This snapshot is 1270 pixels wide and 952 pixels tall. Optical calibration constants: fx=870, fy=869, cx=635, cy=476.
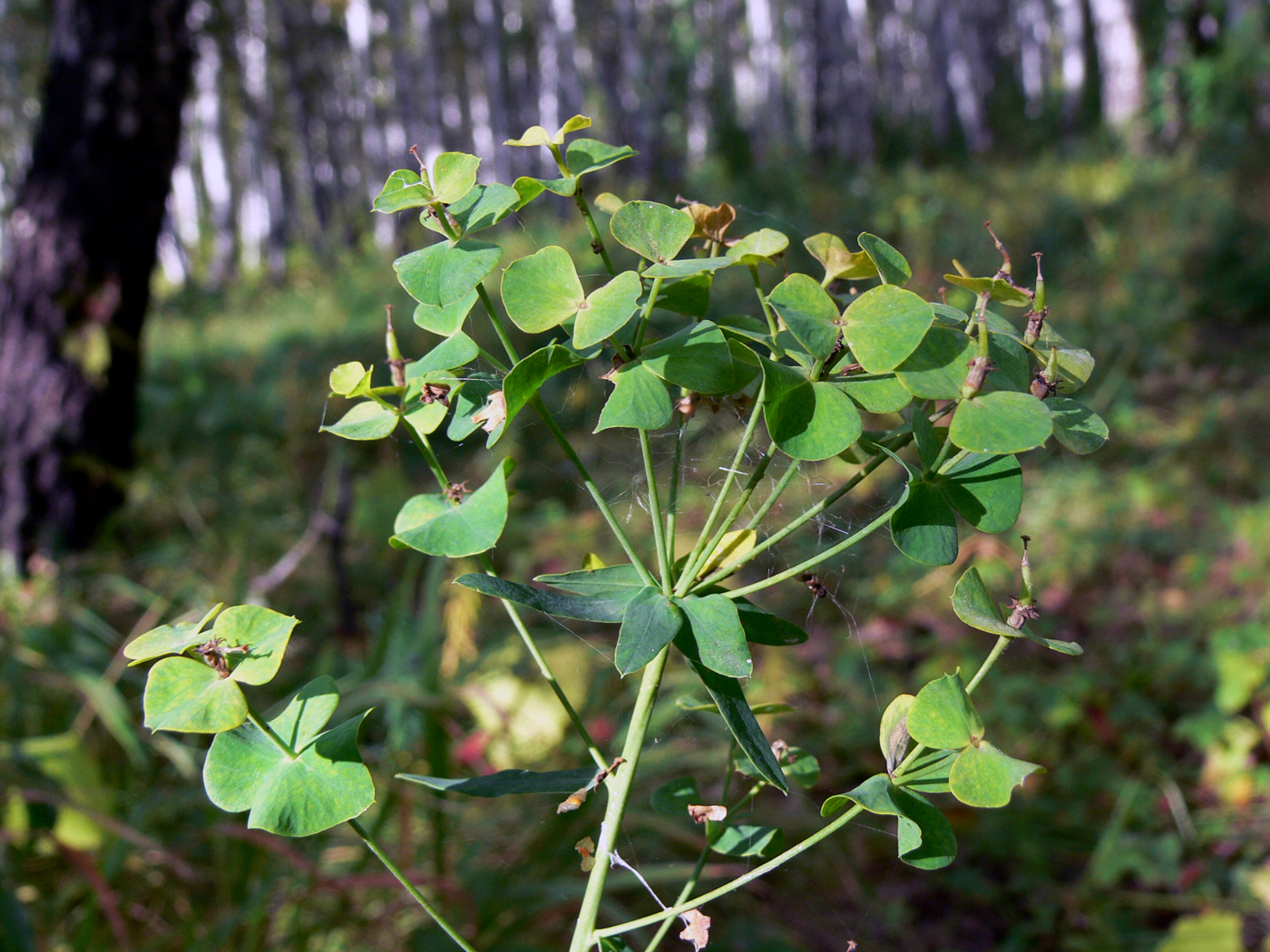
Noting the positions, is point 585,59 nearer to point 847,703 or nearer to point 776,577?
point 847,703

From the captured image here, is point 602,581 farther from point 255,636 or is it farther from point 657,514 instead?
point 255,636

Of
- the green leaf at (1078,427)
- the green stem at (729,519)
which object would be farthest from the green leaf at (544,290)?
the green leaf at (1078,427)

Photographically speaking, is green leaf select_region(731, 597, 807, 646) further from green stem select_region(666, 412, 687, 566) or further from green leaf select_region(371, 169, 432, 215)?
green leaf select_region(371, 169, 432, 215)

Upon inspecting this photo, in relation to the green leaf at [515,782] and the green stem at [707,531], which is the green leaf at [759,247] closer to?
the green stem at [707,531]

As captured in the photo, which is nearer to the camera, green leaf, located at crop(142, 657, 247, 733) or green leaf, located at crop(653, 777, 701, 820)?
green leaf, located at crop(142, 657, 247, 733)

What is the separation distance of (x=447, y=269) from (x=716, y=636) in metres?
0.20

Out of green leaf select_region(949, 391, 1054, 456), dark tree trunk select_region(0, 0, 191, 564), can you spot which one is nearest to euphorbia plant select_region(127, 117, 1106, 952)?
green leaf select_region(949, 391, 1054, 456)

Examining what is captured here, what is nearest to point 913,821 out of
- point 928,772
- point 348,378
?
point 928,772

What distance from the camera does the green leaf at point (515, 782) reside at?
1.38ft

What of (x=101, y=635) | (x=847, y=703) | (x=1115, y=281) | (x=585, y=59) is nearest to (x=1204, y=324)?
(x=1115, y=281)

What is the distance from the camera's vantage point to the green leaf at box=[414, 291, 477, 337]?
0.41 meters

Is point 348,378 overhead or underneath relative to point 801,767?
overhead

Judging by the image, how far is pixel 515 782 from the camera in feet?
1.43

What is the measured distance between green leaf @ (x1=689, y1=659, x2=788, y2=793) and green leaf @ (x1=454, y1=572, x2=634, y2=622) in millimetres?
45
